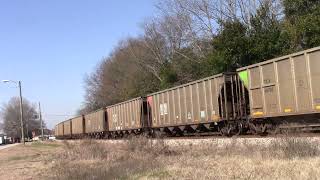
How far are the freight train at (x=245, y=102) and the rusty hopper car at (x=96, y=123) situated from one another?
47.2 ft

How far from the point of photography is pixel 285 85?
20.9 meters

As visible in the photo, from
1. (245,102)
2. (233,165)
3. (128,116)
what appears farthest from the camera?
(128,116)

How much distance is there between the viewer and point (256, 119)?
23.9 meters

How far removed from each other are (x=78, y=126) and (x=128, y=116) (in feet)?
102

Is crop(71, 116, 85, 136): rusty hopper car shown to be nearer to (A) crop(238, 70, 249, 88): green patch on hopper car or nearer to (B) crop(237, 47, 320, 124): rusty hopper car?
(A) crop(238, 70, 249, 88): green patch on hopper car

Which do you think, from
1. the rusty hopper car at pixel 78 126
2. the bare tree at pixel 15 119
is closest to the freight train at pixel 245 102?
the rusty hopper car at pixel 78 126

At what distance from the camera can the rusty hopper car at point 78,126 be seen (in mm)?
70000

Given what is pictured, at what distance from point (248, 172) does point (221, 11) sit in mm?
43371

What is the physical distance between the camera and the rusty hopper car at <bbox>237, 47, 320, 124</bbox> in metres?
19.2

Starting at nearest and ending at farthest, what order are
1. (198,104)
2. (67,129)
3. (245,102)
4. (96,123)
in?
1. (245,102)
2. (198,104)
3. (96,123)
4. (67,129)

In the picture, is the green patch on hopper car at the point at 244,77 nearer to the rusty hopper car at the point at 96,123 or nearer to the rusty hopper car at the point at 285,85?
the rusty hopper car at the point at 285,85

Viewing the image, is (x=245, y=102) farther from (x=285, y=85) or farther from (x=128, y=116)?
(x=128, y=116)

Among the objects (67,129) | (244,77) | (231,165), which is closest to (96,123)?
(67,129)

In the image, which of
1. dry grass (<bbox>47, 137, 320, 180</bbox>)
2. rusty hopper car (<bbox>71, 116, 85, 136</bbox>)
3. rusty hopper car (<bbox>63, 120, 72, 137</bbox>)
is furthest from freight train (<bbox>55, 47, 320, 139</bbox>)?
rusty hopper car (<bbox>63, 120, 72, 137</bbox>)
